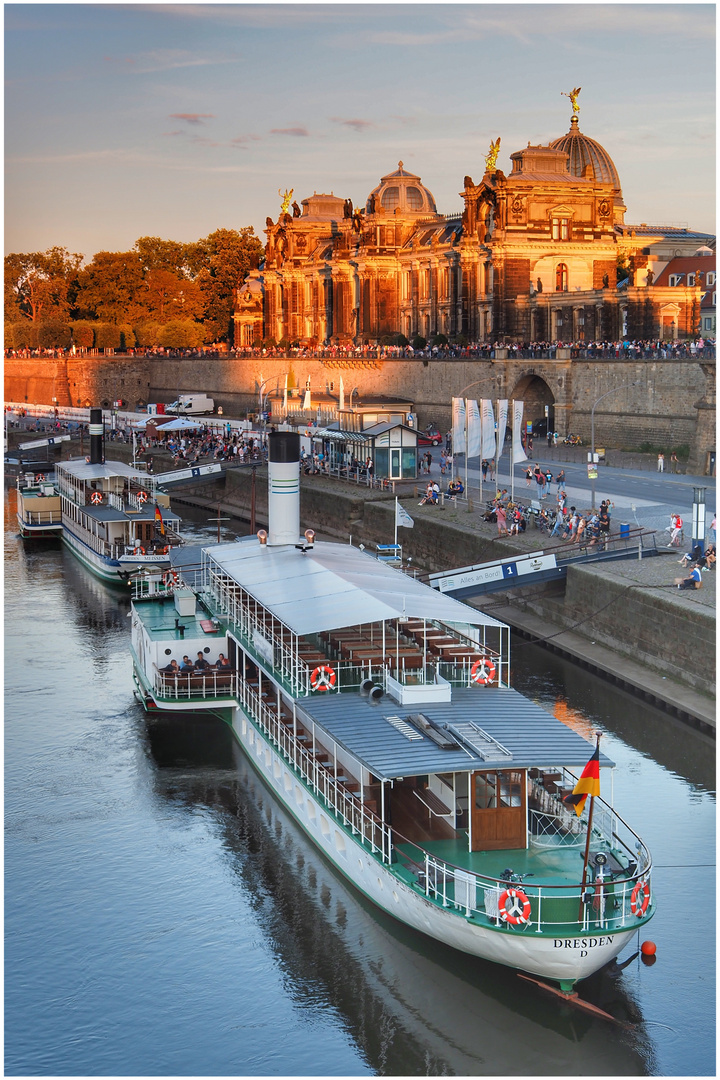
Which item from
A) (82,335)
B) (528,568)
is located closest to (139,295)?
(82,335)

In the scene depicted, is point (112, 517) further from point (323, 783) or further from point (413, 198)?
point (413, 198)

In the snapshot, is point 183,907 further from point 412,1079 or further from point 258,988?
point 412,1079

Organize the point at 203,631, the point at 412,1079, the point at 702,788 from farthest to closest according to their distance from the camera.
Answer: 1. the point at 203,631
2. the point at 702,788
3. the point at 412,1079

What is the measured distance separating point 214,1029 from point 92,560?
36.9 m

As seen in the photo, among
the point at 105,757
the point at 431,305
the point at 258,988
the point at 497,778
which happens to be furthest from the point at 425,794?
the point at 431,305

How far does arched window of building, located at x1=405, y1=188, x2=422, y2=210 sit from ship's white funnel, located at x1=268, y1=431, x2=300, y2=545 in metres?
91.1

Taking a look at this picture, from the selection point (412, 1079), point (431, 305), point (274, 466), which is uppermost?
point (431, 305)

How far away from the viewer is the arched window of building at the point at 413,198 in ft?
396

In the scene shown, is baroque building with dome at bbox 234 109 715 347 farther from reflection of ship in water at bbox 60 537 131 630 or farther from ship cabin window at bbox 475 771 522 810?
ship cabin window at bbox 475 771 522 810

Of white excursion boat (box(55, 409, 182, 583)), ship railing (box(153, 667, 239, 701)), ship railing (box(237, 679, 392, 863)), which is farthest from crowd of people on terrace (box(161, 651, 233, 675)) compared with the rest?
white excursion boat (box(55, 409, 182, 583))

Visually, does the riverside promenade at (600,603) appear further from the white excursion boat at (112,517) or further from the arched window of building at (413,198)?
the arched window of building at (413,198)

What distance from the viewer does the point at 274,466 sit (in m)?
33.8

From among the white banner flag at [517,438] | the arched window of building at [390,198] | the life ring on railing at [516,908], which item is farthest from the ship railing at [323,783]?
the arched window of building at [390,198]

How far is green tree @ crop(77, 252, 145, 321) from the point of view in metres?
156
